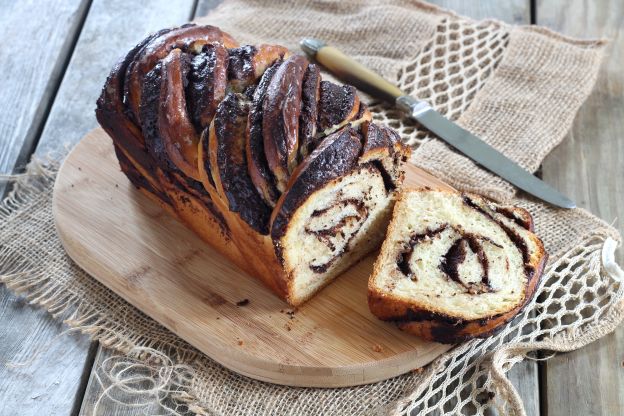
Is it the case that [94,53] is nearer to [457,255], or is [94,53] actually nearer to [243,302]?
[243,302]

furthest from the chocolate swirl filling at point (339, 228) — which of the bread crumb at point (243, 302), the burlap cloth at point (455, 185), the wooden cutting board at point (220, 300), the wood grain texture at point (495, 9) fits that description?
the wood grain texture at point (495, 9)

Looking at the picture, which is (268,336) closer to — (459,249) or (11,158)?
(459,249)

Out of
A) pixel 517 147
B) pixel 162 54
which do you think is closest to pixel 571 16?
pixel 517 147

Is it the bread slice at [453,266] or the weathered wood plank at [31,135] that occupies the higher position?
the bread slice at [453,266]

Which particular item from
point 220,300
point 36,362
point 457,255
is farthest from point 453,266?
point 36,362

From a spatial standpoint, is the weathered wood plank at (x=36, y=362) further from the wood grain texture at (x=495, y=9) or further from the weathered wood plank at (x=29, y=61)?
the wood grain texture at (x=495, y=9)

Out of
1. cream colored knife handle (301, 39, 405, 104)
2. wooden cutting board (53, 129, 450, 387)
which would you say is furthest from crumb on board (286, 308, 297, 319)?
cream colored knife handle (301, 39, 405, 104)

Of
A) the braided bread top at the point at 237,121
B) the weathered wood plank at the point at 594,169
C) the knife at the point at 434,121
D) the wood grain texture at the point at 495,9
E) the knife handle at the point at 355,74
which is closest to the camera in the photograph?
the braided bread top at the point at 237,121
